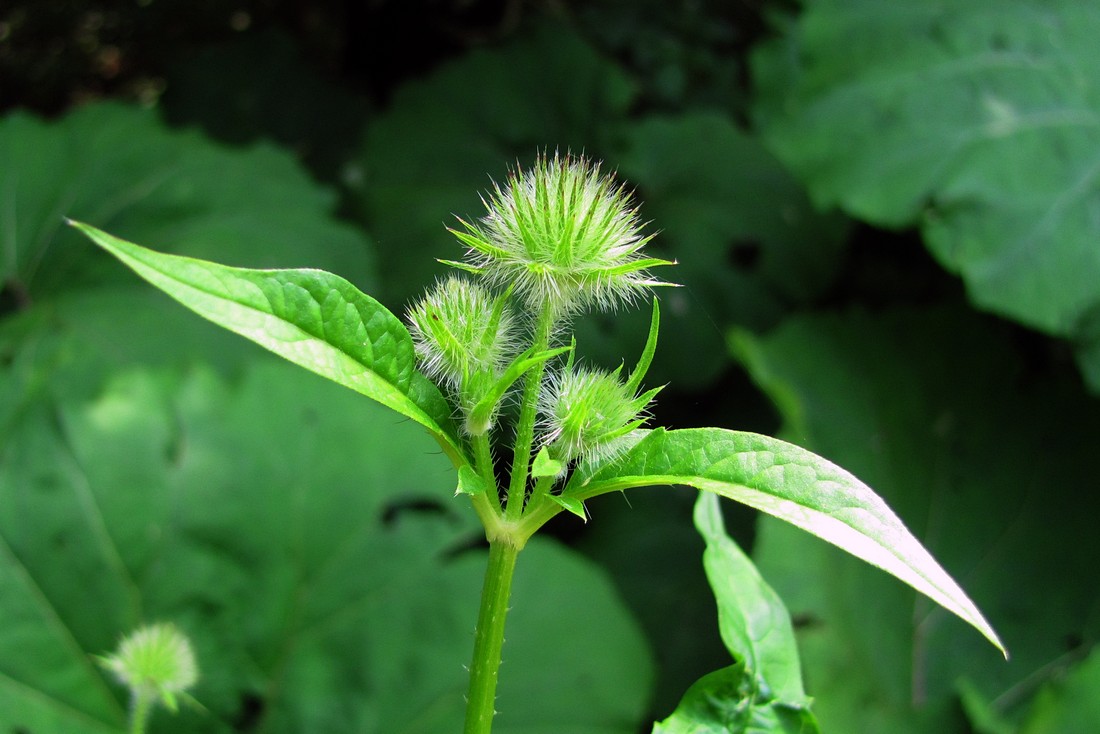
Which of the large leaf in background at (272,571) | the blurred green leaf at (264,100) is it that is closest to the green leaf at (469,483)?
the large leaf in background at (272,571)

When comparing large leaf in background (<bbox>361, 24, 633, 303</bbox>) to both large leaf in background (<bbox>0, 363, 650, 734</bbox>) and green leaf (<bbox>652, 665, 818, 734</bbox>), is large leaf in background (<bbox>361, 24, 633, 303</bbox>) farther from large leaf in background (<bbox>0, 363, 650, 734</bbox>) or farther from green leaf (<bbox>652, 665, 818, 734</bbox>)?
green leaf (<bbox>652, 665, 818, 734</bbox>)

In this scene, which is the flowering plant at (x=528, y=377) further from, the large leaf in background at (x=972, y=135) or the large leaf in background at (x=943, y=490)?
the large leaf in background at (x=972, y=135)

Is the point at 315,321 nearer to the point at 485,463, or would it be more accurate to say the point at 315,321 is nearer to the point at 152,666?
the point at 485,463

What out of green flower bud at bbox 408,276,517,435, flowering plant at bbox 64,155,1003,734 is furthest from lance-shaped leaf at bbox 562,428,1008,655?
green flower bud at bbox 408,276,517,435

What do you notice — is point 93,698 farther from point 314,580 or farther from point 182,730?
point 314,580

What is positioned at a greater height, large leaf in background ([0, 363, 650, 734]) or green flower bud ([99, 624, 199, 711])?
large leaf in background ([0, 363, 650, 734])
